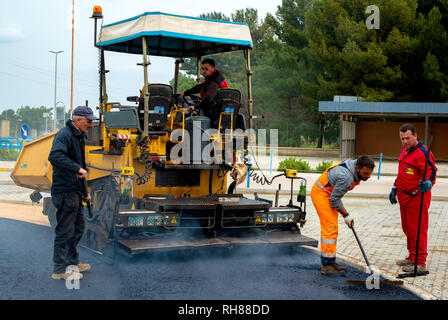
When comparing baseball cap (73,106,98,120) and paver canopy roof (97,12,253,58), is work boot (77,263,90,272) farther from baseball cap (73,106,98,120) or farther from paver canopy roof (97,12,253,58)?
paver canopy roof (97,12,253,58)

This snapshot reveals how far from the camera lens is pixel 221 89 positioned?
26.9ft

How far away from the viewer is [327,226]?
6668mm

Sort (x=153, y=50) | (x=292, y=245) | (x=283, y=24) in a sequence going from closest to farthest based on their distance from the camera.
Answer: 1. (x=292, y=245)
2. (x=153, y=50)
3. (x=283, y=24)

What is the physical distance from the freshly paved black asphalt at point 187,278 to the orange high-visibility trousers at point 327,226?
0.30 metres

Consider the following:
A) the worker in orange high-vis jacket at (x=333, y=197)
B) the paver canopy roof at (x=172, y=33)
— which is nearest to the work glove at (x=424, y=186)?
the worker in orange high-vis jacket at (x=333, y=197)

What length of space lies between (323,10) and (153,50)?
117 ft

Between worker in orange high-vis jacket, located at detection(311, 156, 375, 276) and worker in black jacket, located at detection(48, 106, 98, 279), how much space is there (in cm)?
280

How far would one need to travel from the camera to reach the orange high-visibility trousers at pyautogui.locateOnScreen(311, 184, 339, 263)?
6.64 meters

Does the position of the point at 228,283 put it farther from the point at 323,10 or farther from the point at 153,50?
the point at 323,10

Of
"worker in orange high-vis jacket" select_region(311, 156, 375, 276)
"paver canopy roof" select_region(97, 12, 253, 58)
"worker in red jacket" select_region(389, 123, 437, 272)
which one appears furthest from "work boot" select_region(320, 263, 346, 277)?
"paver canopy roof" select_region(97, 12, 253, 58)

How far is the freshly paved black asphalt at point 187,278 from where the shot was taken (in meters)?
5.79

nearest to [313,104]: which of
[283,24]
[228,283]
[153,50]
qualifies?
[283,24]

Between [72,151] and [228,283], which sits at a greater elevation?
[72,151]

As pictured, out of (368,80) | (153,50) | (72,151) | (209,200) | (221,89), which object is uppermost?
(368,80)
